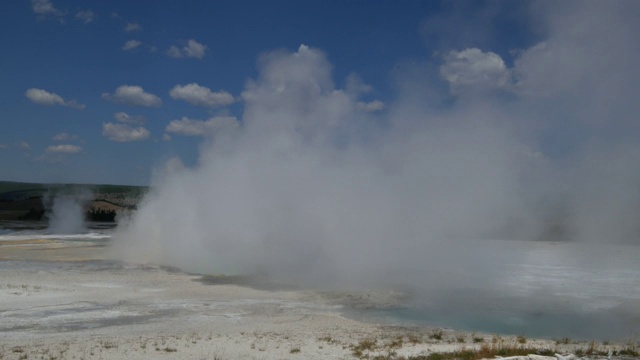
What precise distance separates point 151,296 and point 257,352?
277 inches

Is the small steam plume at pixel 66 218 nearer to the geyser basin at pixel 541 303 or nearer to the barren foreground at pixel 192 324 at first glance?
the barren foreground at pixel 192 324

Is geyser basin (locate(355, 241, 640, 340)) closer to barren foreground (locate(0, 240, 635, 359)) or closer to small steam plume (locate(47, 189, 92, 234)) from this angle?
barren foreground (locate(0, 240, 635, 359))

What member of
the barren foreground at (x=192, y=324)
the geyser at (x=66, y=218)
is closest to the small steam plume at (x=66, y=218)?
the geyser at (x=66, y=218)

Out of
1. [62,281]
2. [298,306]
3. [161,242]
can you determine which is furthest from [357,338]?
[161,242]

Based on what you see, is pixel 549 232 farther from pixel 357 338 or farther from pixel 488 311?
pixel 357 338

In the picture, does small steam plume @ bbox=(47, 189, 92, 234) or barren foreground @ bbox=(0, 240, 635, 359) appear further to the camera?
small steam plume @ bbox=(47, 189, 92, 234)

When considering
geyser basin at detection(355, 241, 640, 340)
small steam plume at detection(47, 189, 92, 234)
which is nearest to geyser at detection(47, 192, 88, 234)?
small steam plume at detection(47, 189, 92, 234)

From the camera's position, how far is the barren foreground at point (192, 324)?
34.9ft

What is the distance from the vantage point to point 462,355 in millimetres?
9984

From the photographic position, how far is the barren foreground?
34.9ft

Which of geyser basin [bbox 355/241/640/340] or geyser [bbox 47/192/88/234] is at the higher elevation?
geyser [bbox 47/192/88/234]

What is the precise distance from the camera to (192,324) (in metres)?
13.1

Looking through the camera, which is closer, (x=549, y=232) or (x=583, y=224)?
(x=583, y=224)

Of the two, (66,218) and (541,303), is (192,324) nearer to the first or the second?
(541,303)
